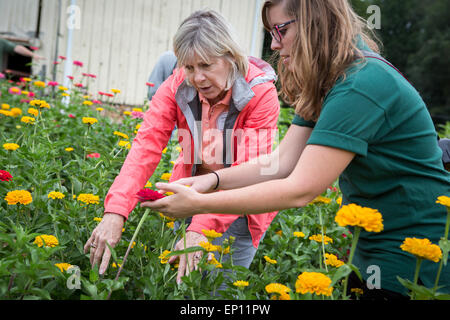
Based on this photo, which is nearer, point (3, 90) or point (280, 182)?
point (280, 182)

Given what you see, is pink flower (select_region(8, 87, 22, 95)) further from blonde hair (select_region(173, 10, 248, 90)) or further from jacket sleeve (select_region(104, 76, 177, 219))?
blonde hair (select_region(173, 10, 248, 90))

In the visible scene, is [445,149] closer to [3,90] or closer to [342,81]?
[342,81]

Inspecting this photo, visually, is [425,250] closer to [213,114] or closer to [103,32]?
[213,114]

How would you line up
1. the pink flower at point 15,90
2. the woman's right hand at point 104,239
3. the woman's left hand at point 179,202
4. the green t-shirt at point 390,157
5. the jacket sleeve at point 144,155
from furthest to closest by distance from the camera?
1. the pink flower at point 15,90
2. the jacket sleeve at point 144,155
3. the woman's right hand at point 104,239
4. the woman's left hand at point 179,202
5. the green t-shirt at point 390,157

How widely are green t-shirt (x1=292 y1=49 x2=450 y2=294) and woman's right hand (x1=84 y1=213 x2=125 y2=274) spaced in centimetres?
82

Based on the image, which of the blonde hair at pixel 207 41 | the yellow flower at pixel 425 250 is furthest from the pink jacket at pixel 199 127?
the yellow flower at pixel 425 250

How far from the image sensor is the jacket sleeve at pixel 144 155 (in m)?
1.69

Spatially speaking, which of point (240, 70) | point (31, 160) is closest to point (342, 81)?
point (240, 70)

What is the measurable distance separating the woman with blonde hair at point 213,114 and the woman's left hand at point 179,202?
46cm

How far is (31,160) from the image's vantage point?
235 centimetres

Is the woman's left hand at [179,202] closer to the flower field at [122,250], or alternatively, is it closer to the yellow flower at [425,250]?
the flower field at [122,250]

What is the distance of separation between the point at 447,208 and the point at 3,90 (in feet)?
15.0

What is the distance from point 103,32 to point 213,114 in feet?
17.4
